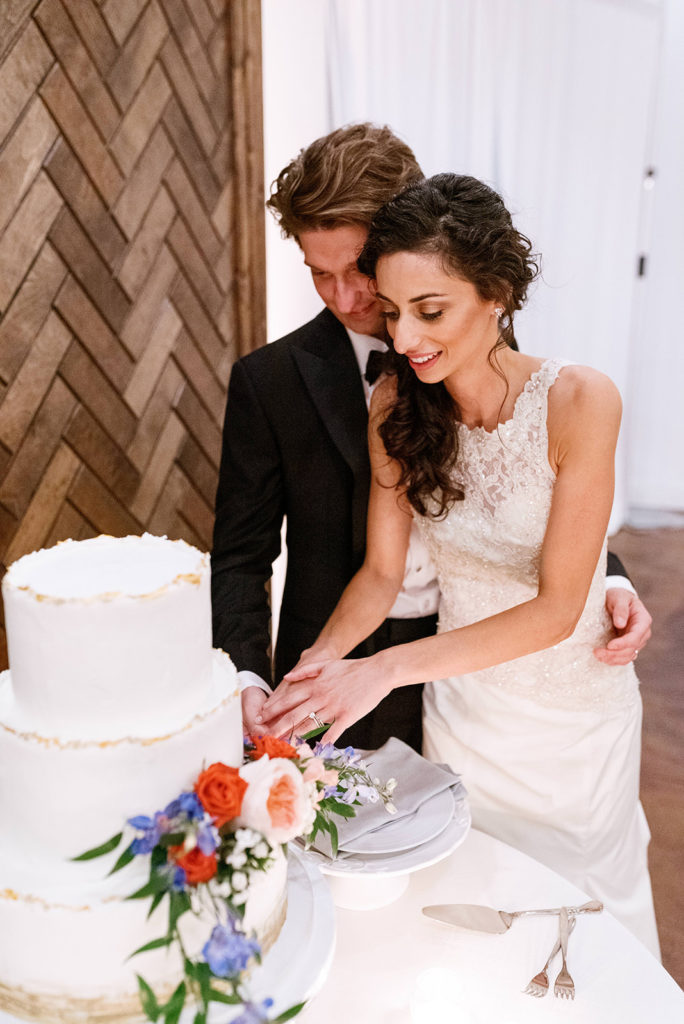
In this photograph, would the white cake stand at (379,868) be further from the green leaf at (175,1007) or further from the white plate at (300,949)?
the green leaf at (175,1007)

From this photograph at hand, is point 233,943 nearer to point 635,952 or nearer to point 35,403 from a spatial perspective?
point 635,952

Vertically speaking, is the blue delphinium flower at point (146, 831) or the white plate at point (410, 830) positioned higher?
the blue delphinium flower at point (146, 831)

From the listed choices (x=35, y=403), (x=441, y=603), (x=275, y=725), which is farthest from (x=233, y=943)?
(x=35, y=403)

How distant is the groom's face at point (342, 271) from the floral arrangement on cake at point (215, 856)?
1.11 meters

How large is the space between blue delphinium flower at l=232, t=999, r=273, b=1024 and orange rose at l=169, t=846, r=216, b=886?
0.36ft

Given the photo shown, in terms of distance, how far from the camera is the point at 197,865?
2.59ft

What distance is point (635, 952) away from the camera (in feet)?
4.00

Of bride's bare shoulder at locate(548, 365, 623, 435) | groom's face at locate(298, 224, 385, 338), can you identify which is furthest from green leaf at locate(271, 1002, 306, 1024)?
groom's face at locate(298, 224, 385, 338)

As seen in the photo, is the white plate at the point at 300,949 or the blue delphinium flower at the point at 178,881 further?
the white plate at the point at 300,949

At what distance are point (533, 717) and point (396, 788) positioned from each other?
532mm

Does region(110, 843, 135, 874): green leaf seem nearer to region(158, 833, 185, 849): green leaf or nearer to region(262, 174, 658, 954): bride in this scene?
region(158, 833, 185, 849): green leaf

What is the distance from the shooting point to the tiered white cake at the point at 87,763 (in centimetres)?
83

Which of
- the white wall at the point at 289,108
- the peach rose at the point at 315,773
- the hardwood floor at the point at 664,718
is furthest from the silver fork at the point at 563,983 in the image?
the white wall at the point at 289,108

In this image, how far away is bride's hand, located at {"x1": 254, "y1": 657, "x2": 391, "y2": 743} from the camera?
1376 mm
